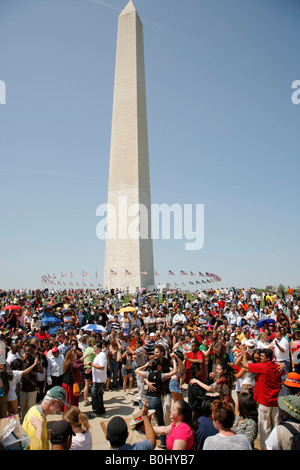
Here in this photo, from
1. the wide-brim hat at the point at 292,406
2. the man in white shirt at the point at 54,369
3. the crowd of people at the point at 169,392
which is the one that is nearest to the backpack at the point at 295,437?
the crowd of people at the point at 169,392

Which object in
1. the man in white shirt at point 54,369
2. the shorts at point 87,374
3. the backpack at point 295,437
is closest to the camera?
the backpack at point 295,437

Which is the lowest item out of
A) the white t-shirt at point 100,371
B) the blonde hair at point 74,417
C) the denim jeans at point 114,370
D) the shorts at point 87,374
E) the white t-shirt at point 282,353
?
the denim jeans at point 114,370

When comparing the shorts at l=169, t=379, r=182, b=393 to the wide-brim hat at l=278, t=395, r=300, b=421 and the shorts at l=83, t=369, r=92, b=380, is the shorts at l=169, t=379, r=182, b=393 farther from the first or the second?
the shorts at l=83, t=369, r=92, b=380

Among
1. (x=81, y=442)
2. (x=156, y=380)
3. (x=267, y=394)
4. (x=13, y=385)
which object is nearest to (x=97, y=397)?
(x=13, y=385)

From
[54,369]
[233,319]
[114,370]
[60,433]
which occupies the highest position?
[60,433]

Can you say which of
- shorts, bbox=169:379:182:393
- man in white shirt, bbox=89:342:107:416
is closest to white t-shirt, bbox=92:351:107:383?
man in white shirt, bbox=89:342:107:416

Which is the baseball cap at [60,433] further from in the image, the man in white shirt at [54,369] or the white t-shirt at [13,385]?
the man in white shirt at [54,369]

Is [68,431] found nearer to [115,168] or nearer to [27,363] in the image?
[27,363]

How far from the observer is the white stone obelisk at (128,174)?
3653cm

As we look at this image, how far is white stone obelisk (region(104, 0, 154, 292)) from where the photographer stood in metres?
36.5

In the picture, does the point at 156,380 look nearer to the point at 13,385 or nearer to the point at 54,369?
the point at 13,385

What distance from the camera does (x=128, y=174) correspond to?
1462 inches

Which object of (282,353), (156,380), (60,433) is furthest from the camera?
(282,353)

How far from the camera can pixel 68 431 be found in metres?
3.20
